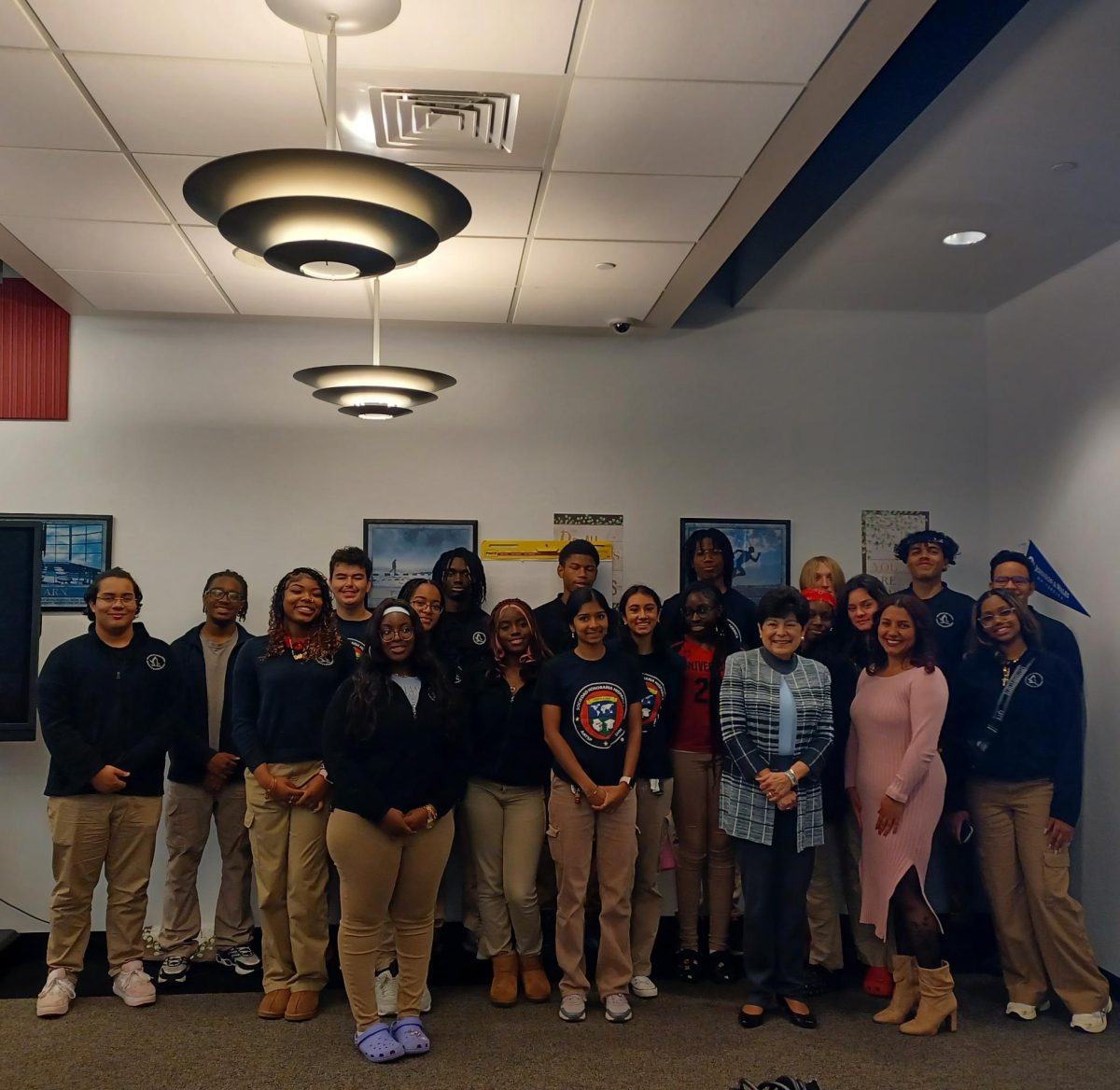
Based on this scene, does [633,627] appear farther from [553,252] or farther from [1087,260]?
[1087,260]

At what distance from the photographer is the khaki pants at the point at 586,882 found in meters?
3.90

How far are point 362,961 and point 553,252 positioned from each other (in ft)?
8.97

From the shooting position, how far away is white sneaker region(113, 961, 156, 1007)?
156 inches

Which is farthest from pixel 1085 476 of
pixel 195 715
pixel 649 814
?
pixel 195 715

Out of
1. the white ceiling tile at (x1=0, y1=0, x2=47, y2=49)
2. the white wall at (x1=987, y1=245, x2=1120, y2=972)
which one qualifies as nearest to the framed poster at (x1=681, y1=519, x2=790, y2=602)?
the white wall at (x1=987, y1=245, x2=1120, y2=972)

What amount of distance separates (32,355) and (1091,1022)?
5454mm

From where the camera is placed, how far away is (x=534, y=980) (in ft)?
13.3

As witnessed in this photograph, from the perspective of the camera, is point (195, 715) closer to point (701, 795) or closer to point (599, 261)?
point (701, 795)

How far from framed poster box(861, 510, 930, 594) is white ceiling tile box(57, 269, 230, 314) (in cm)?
342

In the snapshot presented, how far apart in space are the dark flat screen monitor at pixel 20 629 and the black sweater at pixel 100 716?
0.52 meters

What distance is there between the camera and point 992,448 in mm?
5348

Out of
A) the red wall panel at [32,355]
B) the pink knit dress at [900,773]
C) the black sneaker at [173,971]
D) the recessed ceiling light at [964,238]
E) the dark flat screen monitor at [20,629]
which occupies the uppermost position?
the recessed ceiling light at [964,238]

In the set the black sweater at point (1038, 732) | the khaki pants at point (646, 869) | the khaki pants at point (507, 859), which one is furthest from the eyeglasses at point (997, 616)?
the khaki pants at point (507, 859)

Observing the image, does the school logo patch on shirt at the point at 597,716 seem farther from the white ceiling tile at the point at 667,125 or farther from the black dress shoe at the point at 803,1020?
the white ceiling tile at the point at 667,125
